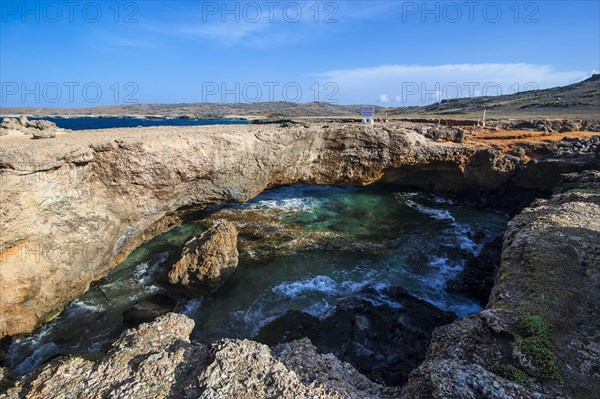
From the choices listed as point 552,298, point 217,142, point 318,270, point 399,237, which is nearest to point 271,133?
point 217,142

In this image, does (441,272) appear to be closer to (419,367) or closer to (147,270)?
(419,367)

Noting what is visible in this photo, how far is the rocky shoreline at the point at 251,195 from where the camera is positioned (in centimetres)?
518

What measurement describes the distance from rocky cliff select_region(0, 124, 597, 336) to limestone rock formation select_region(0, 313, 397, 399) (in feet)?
18.9

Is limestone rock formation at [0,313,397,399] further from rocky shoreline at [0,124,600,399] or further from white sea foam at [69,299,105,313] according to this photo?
white sea foam at [69,299,105,313]

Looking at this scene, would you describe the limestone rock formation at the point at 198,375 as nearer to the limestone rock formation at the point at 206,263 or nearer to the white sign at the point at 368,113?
the limestone rock formation at the point at 206,263

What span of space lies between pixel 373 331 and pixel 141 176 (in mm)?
10180

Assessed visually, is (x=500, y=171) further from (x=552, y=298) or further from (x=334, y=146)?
(x=552, y=298)

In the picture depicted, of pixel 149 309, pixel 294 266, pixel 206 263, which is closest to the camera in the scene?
pixel 149 309

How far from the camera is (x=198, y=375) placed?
204 inches

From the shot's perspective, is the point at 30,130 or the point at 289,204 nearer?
the point at 30,130

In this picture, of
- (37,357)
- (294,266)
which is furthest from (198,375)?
(294,266)

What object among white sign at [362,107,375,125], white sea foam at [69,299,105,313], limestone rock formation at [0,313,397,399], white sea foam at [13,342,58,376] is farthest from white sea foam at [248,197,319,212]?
limestone rock formation at [0,313,397,399]

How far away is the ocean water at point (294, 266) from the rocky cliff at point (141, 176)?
1.10m

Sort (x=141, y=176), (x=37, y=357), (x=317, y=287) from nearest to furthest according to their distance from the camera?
(x=37, y=357)
(x=141, y=176)
(x=317, y=287)
